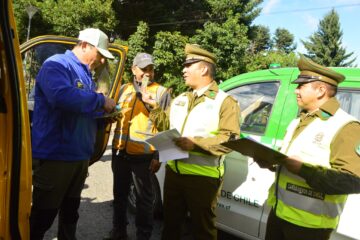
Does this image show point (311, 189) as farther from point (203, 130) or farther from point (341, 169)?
point (203, 130)

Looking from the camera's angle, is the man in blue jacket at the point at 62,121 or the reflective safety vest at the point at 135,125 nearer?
the man in blue jacket at the point at 62,121

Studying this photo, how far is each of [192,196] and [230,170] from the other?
70 cm

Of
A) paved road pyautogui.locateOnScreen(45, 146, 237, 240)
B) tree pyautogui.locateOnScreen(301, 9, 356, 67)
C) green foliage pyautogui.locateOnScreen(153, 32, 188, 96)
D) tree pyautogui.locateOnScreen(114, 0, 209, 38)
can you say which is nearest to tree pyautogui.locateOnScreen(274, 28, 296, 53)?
tree pyautogui.locateOnScreen(301, 9, 356, 67)

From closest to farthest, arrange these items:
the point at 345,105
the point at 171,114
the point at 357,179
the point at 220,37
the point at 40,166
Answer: the point at 357,179, the point at 40,166, the point at 345,105, the point at 171,114, the point at 220,37

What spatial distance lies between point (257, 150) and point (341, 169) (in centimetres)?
47

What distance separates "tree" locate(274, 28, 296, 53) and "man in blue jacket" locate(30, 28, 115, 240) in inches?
2874

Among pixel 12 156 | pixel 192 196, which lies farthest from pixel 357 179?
pixel 12 156

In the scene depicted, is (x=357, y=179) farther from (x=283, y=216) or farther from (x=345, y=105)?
(x=345, y=105)

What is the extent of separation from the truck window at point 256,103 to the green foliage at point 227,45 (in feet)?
48.2

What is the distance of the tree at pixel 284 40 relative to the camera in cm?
7238

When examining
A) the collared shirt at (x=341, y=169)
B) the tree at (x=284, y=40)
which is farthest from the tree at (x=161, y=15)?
the tree at (x=284, y=40)

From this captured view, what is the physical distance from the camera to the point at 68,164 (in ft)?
8.92

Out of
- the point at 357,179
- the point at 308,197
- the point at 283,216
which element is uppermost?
the point at 357,179

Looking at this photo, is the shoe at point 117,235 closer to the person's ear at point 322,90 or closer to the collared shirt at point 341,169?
Answer: the collared shirt at point 341,169
